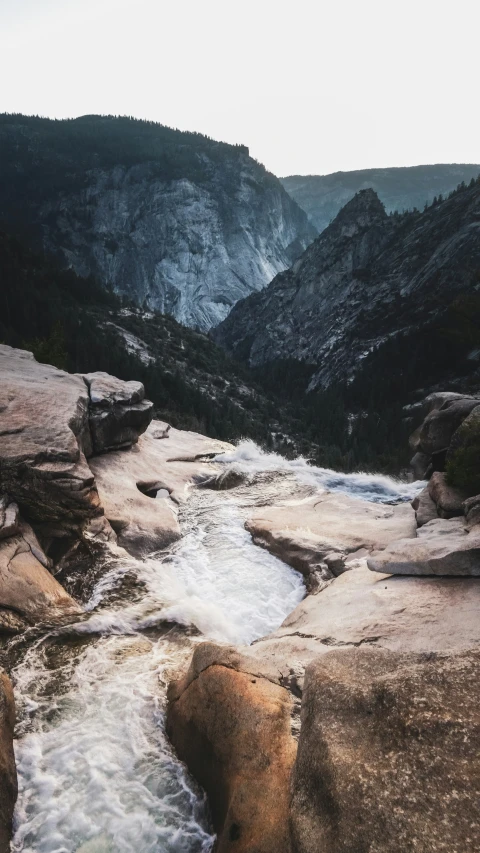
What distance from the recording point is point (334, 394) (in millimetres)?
102250

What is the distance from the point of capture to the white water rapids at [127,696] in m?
5.72

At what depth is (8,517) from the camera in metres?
11.0

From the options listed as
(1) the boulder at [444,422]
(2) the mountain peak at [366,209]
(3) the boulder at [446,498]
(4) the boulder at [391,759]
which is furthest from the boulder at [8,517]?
(2) the mountain peak at [366,209]

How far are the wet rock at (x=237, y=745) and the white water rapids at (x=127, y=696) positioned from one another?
1.37ft

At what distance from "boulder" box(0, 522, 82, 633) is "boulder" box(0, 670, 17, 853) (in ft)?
8.65

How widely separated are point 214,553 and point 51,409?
7.72 meters

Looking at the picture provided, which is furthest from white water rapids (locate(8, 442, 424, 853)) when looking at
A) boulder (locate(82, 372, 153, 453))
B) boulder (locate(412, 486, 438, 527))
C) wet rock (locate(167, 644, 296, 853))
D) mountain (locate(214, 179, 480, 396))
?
mountain (locate(214, 179, 480, 396))

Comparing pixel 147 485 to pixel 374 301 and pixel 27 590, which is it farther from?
pixel 374 301

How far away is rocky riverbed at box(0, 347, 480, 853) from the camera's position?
4.11m

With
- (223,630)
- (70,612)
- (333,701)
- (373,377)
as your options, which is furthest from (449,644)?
(373,377)

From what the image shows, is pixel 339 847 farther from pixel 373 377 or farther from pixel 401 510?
pixel 373 377

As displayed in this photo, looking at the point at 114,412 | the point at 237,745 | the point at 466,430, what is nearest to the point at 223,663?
the point at 237,745

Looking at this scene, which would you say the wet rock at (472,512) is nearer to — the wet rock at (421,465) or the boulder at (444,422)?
the boulder at (444,422)

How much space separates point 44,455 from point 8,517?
2273mm
